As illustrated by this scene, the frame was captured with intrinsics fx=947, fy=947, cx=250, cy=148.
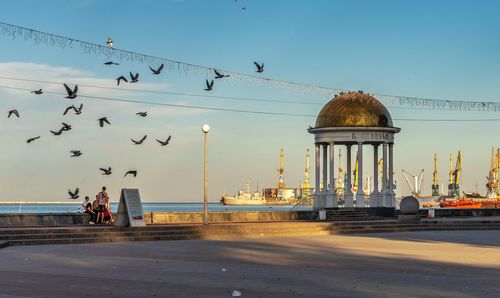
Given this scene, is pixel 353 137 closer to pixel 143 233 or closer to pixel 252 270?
pixel 143 233

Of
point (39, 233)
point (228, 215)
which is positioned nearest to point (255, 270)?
point (39, 233)

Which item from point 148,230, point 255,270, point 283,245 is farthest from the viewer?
point 148,230

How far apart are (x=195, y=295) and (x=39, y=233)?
18697mm

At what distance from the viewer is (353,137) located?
59.6 m

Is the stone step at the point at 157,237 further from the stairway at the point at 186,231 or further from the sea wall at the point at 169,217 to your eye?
the sea wall at the point at 169,217

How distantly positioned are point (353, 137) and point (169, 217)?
15766 mm

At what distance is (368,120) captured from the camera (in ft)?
196

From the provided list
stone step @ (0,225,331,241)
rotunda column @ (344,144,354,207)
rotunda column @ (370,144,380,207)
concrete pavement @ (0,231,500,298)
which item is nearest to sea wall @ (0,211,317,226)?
rotunda column @ (344,144,354,207)

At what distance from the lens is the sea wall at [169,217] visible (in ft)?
140

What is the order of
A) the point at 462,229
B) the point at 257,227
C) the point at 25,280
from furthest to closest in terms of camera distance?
the point at 462,229, the point at 257,227, the point at 25,280

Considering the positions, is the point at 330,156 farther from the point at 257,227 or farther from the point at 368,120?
the point at 257,227

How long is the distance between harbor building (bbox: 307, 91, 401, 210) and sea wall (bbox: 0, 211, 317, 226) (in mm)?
5083

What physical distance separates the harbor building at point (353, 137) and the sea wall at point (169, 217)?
5083mm

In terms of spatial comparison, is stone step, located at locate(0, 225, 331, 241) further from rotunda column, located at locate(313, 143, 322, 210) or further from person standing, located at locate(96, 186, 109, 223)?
rotunda column, located at locate(313, 143, 322, 210)
